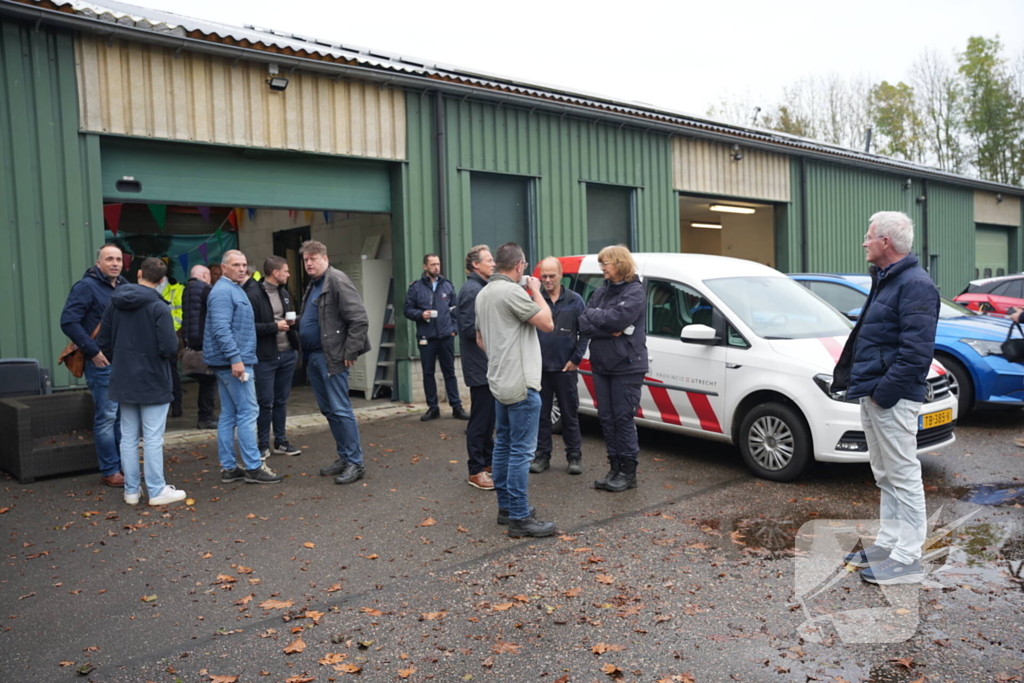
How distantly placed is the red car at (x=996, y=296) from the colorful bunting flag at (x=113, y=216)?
13.7 meters

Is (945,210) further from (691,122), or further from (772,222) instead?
(691,122)

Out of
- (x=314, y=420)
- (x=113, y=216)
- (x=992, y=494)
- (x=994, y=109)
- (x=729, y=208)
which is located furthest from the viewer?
(x=994, y=109)

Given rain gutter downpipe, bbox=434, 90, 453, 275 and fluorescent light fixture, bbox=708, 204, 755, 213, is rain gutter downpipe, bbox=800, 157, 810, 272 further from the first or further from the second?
rain gutter downpipe, bbox=434, 90, 453, 275

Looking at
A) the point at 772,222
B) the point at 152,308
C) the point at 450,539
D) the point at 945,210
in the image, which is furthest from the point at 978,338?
the point at 945,210

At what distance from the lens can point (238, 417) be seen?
6.83 meters

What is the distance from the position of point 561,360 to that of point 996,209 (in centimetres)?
2219

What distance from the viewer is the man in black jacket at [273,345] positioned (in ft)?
24.7

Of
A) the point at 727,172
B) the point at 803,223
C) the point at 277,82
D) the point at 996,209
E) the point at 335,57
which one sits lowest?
the point at 803,223

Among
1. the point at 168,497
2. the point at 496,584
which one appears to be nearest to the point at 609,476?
the point at 496,584

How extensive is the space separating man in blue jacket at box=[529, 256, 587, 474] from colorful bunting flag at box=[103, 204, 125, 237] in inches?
324

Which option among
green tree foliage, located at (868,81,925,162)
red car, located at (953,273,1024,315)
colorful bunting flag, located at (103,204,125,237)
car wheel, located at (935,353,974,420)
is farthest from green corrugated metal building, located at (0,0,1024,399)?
green tree foliage, located at (868,81,925,162)

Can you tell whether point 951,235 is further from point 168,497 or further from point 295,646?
point 295,646

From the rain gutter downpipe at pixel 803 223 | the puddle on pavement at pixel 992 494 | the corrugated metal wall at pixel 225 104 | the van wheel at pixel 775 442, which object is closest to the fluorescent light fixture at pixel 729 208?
the rain gutter downpipe at pixel 803 223

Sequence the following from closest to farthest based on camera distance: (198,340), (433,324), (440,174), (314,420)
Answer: (198,340), (433,324), (314,420), (440,174)
